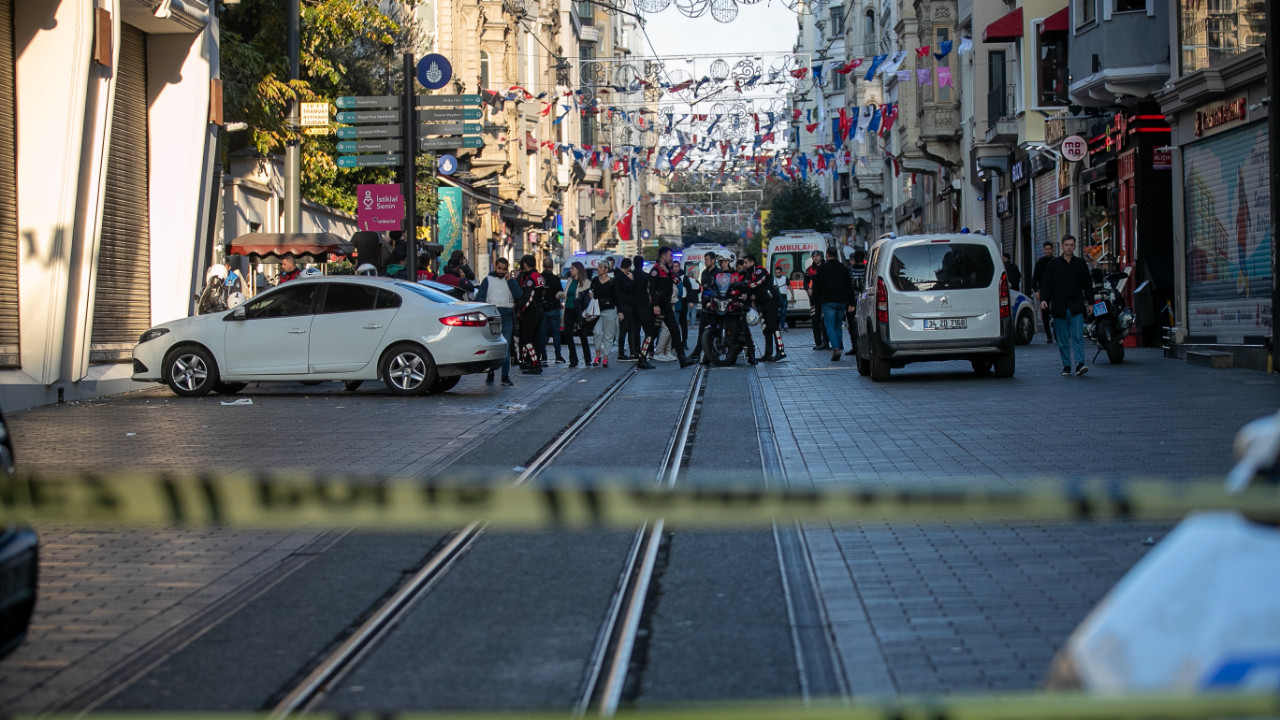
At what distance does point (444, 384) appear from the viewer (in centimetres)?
1911

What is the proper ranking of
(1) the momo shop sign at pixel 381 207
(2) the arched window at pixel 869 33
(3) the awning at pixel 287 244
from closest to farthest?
(3) the awning at pixel 287 244, (1) the momo shop sign at pixel 381 207, (2) the arched window at pixel 869 33

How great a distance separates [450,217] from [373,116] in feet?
79.8

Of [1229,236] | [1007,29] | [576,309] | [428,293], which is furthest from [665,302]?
[1007,29]

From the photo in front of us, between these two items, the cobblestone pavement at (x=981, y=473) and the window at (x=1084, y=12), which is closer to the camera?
the cobblestone pavement at (x=981, y=473)

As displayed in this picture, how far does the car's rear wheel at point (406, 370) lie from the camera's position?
58.7 feet

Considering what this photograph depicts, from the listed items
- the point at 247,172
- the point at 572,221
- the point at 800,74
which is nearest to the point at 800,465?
the point at 247,172

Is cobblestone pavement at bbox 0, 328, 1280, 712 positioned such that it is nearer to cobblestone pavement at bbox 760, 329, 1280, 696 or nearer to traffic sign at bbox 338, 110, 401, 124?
cobblestone pavement at bbox 760, 329, 1280, 696

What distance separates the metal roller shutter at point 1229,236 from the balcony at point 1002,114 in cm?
1342

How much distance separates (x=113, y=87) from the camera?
17.3m

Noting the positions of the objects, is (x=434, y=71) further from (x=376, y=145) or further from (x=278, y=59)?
(x=376, y=145)

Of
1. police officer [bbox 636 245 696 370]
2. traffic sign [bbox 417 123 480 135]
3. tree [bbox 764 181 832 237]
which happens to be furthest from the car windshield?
tree [bbox 764 181 832 237]

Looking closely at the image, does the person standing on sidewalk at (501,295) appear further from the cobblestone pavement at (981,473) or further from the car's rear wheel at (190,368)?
the car's rear wheel at (190,368)

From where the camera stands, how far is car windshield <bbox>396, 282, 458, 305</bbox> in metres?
18.2

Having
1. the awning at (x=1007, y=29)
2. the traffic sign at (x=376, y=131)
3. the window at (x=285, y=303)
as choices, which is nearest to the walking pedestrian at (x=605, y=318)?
the traffic sign at (x=376, y=131)
